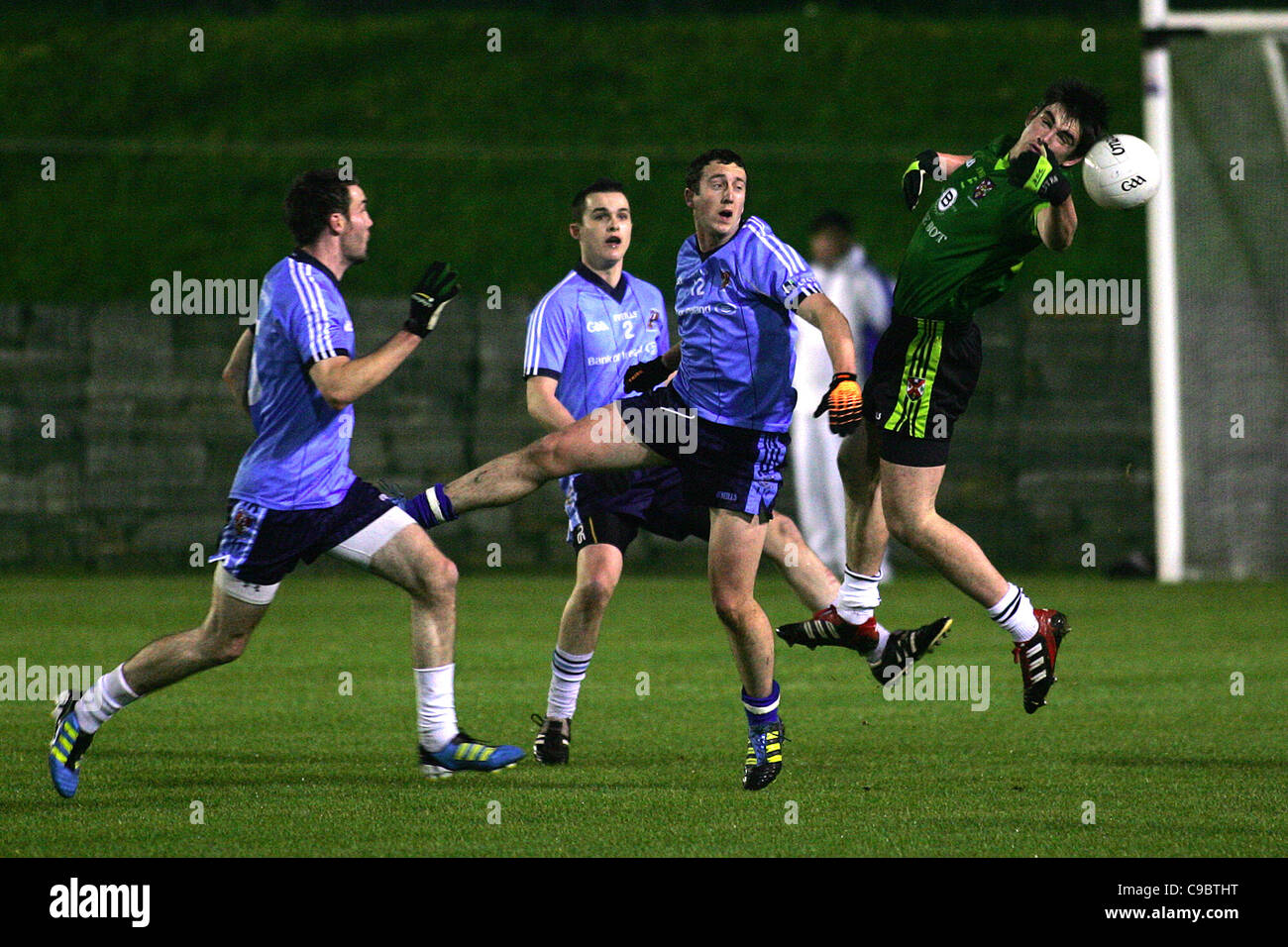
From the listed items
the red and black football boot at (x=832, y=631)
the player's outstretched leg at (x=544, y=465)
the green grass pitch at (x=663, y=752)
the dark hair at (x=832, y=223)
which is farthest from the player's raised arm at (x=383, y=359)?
the dark hair at (x=832, y=223)

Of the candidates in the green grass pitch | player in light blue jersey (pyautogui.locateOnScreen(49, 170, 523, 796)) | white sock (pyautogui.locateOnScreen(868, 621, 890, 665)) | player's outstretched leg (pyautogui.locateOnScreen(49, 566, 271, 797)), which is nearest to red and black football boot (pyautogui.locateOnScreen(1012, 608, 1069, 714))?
the green grass pitch

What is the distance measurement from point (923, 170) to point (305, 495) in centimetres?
269

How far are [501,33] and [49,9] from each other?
230 inches

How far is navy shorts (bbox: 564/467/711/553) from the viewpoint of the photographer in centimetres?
813

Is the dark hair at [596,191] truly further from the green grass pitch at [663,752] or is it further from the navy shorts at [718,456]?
the green grass pitch at [663,752]

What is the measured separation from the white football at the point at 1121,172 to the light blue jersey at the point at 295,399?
2882 millimetres

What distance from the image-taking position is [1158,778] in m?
7.30

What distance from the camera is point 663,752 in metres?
7.99

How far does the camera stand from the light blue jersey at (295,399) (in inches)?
270

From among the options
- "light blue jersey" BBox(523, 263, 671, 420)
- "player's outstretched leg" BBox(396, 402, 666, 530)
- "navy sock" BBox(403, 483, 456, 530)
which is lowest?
"navy sock" BBox(403, 483, 456, 530)

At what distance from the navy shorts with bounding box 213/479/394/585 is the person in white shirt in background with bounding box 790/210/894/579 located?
8449mm

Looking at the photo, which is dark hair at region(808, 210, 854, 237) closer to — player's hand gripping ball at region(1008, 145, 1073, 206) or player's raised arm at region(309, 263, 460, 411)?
player's hand gripping ball at region(1008, 145, 1073, 206)
